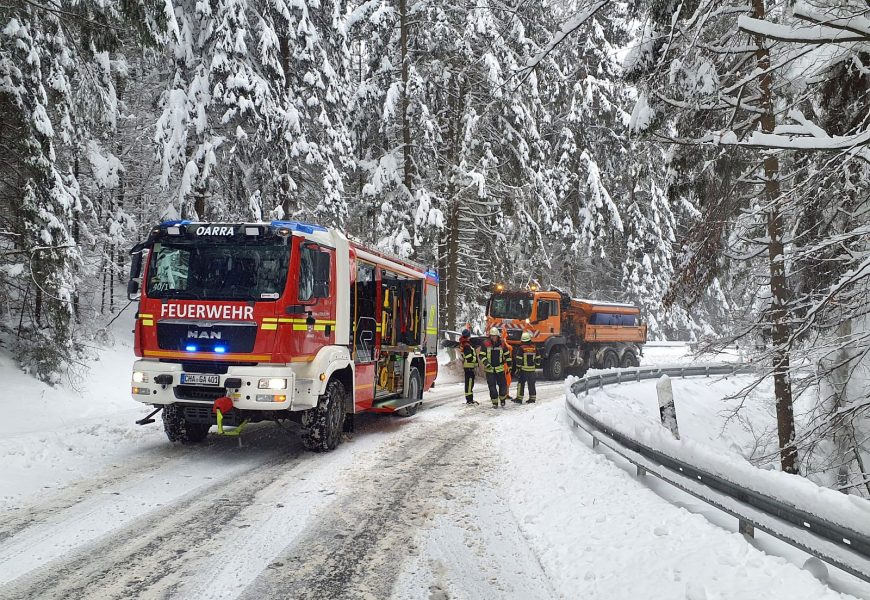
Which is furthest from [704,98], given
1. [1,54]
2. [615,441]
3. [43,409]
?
[43,409]

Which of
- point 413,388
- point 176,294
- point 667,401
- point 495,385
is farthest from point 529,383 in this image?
point 176,294

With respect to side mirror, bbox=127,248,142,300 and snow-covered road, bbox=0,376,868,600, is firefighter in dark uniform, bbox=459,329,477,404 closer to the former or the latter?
snow-covered road, bbox=0,376,868,600

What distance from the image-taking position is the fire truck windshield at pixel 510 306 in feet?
63.2

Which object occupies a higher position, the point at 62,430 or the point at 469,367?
the point at 469,367

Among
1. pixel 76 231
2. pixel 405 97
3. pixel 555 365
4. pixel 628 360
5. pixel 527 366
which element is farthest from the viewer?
pixel 628 360

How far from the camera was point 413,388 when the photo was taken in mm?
11562

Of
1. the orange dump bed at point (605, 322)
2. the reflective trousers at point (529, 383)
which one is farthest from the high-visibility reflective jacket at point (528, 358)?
the orange dump bed at point (605, 322)

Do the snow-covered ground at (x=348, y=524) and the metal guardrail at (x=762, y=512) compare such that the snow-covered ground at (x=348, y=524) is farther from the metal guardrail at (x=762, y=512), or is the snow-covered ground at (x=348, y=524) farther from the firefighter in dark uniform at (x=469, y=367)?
the firefighter in dark uniform at (x=469, y=367)

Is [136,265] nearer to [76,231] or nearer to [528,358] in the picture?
[76,231]

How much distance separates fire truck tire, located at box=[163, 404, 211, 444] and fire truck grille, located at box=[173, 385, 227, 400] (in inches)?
12.7

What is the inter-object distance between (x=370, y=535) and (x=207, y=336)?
3.61 metres

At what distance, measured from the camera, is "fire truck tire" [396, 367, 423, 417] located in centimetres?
1145

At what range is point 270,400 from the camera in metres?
7.03

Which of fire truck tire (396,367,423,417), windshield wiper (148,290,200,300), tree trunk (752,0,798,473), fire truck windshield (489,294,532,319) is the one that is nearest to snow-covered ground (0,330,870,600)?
windshield wiper (148,290,200,300)
